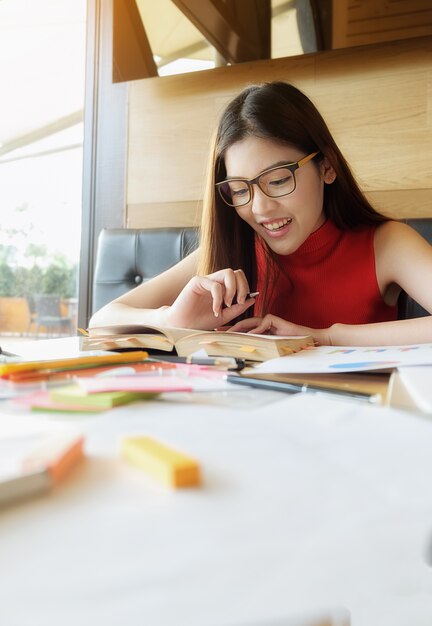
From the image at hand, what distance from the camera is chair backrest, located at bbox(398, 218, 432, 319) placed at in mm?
1142

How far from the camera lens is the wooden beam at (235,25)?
1460 millimetres

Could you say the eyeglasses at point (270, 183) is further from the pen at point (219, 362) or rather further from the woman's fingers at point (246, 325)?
the pen at point (219, 362)

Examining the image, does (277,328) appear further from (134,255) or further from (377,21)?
(377,21)

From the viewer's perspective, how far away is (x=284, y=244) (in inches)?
42.3

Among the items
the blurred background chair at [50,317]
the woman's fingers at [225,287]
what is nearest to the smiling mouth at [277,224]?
the woman's fingers at [225,287]

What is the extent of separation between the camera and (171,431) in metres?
0.29

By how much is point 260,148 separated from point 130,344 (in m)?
0.50

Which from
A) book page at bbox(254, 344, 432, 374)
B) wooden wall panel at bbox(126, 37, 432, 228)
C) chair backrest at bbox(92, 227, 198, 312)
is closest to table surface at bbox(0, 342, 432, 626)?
book page at bbox(254, 344, 432, 374)

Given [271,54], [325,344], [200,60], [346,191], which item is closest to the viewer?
[325,344]

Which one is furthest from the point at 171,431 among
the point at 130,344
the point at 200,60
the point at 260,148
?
the point at 200,60

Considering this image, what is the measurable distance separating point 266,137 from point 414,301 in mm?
482

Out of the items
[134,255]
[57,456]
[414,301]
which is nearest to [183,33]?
[134,255]

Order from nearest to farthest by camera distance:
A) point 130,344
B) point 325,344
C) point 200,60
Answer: point 130,344, point 325,344, point 200,60

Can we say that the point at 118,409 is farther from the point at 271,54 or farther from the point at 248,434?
the point at 271,54
